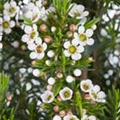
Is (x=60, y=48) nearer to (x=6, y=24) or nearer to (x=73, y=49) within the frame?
(x=73, y=49)

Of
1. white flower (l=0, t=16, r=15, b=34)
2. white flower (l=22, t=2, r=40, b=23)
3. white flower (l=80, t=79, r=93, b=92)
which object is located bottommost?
white flower (l=80, t=79, r=93, b=92)

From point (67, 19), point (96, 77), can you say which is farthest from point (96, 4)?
point (96, 77)

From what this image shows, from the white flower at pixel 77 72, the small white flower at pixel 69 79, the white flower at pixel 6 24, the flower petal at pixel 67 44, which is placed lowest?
the small white flower at pixel 69 79

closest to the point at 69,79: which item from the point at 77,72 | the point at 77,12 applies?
the point at 77,72

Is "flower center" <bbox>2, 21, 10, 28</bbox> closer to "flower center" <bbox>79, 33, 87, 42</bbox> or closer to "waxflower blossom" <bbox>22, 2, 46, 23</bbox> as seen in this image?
"waxflower blossom" <bbox>22, 2, 46, 23</bbox>

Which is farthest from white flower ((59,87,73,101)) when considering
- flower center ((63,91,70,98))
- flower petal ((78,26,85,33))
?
flower petal ((78,26,85,33))

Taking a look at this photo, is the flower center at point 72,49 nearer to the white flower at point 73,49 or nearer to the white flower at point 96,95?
the white flower at point 73,49

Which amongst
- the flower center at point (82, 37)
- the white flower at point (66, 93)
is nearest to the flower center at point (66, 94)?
the white flower at point (66, 93)
